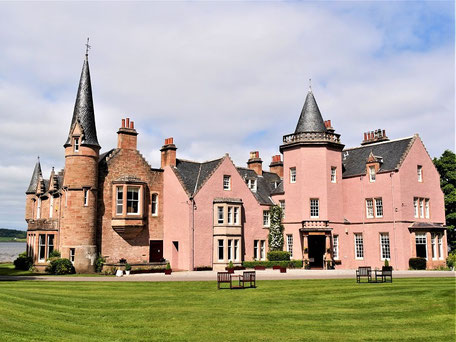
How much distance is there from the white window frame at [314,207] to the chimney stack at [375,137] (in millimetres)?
11231

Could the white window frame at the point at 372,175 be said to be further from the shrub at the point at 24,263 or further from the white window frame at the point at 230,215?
the shrub at the point at 24,263

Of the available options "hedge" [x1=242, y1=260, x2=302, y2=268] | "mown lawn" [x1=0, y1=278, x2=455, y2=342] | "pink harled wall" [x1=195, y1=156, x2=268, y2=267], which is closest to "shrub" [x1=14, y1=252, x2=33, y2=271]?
"pink harled wall" [x1=195, y1=156, x2=268, y2=267]

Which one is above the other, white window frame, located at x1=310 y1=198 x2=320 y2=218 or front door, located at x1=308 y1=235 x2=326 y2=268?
white window frame, located at x1=310 y1=198 x2=320 y2=218

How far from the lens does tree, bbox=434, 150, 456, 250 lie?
53.8 metres

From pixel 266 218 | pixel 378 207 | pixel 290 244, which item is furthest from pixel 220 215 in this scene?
pixel 378 207

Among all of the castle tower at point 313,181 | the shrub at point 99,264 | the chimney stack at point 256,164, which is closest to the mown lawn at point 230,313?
the shrub at point 99,264

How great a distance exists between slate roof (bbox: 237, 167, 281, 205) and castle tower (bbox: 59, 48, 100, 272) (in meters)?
17.1

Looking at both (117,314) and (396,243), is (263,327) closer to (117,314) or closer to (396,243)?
(117,314)

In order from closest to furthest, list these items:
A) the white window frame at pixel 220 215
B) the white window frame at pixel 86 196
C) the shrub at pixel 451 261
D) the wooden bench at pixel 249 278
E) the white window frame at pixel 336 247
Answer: the wooden bench at pixel 249 278, the white window frame at pixel 86 196, the shrub at pixel 451 261, the white window frame at pixel 220 215, the white window frame at pixel 336 247

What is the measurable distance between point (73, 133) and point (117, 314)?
26.5 meters

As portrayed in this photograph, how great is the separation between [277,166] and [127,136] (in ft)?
65.9

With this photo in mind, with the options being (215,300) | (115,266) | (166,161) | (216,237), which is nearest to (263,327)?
(215,300)

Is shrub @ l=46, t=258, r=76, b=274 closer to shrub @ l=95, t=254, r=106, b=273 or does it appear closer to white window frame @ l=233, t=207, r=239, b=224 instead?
shrub @ l=95, t=254, r=106, b=273

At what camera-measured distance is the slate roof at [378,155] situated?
45406 mm
